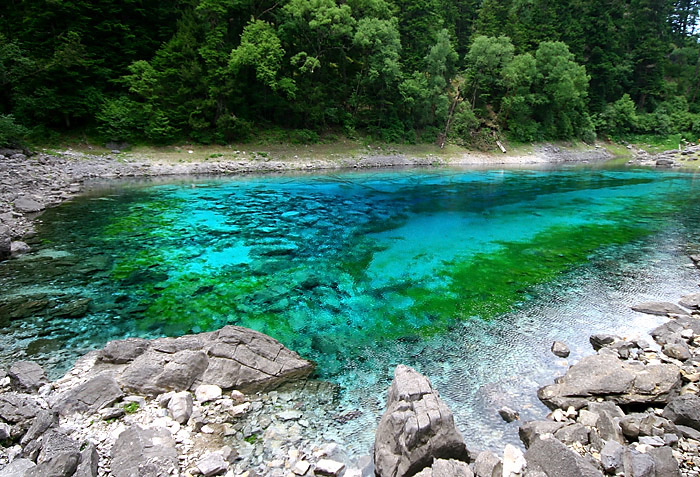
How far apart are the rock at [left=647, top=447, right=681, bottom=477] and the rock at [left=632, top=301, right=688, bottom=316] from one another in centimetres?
526

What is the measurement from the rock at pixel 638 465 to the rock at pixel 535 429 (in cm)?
74

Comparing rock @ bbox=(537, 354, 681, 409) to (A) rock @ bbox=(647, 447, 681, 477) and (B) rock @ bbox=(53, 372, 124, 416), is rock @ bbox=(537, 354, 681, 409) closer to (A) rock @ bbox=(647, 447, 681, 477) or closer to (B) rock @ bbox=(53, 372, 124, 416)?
(A) rock @ bbox=(647, 447, 681, 477)

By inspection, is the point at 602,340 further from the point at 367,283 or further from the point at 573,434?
the point at 367,283

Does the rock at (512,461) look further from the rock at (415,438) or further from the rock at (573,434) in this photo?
the rock at (573,434)

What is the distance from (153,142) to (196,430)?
30078 mm

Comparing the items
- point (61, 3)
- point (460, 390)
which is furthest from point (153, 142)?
point (460, 390)

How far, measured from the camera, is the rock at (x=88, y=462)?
11.4 ft

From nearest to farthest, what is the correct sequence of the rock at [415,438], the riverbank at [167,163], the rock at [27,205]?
the rock at [415,438] → the rock at [27,205] → the riverbank at [167,163]

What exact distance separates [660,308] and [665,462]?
5.63 m

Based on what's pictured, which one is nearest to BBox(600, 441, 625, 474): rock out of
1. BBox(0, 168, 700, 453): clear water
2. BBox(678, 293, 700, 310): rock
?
BBox(0, 168, 700, 453): clear water

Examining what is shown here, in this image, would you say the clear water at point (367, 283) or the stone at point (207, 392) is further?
the clear water at point (367, 283)

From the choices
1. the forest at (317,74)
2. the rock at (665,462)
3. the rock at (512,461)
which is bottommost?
the rock at (512,461)

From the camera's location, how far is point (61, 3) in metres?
26.7

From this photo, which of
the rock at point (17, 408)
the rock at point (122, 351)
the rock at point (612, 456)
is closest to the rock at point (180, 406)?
the rock at point (122, 351)
